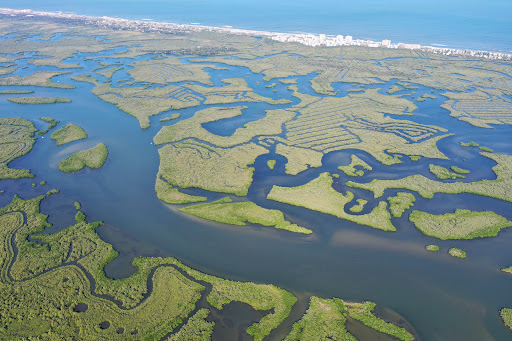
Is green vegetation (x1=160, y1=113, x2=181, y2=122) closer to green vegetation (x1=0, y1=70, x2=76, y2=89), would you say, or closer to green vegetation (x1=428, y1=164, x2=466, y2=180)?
green vegetation (x1=0, y1=70, x2=76, y2=89)

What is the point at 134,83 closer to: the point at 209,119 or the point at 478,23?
the point at 209,119

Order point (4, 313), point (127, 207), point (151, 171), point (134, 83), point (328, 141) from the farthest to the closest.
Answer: point (134, 83) → point (328, 141) → point (151, 171) → point (127, 207) → point (4, 313)

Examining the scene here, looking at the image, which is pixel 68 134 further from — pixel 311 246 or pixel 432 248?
pixel 432 248

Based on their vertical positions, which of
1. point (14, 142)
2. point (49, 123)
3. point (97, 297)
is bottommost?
point (97, 297)

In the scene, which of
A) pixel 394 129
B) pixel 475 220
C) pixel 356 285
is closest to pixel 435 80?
pixel 394 129

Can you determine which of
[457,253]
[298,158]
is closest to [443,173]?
[457,253]

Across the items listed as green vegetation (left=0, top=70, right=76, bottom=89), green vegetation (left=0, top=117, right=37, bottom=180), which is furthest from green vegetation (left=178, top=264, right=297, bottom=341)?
green vegetation (left=0, top=70, right=76, bottom=89)
